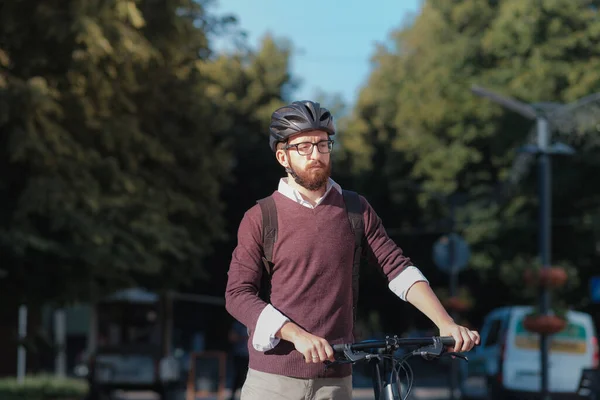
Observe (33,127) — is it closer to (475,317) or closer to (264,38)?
(475,317)

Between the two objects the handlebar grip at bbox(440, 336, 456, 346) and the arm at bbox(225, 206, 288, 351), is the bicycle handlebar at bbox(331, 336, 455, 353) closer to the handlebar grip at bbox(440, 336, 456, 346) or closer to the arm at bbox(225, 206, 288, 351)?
the handlebar grip at bbox(440, 336, 456, 346)

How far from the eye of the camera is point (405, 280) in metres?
4.63

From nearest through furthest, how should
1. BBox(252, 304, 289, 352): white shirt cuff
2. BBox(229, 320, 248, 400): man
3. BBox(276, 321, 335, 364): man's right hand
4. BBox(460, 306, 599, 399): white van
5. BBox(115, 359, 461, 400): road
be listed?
BBox(276, 321, 335, 364): man's right hand, BBox(252, 304, 289, 352): white shirt cuff, BBox(229, 320, 248, 400): man, BBox(460, 306, 599, 399): white van, BBox(115, 359, 461, 400): road

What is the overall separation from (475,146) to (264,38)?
1262 centimetres

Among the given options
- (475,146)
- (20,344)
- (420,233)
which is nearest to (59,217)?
(20,344)

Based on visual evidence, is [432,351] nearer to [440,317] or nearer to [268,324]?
[440,317]

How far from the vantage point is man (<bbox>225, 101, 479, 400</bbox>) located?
4.50 meters

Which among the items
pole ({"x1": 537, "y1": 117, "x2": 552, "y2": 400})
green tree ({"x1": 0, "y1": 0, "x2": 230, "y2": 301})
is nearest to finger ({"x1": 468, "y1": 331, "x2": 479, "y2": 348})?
green tree ({"x1": 0, "y1": 0, "x2": 230, "y2": 301})

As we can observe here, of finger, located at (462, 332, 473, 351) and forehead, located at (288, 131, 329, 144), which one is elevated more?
forehead, located at (288, 131, 329, 144)

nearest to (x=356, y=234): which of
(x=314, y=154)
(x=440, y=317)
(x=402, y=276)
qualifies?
(x=402, y=276)

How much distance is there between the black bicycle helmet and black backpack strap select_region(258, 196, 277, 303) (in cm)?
24

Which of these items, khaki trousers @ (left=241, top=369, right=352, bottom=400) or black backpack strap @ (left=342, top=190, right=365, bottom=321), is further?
black backpack strap @ (left=342, top=190, right=365, bottom=321)

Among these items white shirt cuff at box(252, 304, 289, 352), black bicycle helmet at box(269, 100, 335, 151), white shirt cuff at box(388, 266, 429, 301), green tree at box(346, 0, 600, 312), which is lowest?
white shirt cuff at box(252, 304, 289, 352)

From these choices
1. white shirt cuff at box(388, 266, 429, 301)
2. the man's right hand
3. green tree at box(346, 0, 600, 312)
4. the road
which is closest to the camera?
the man's right hand
